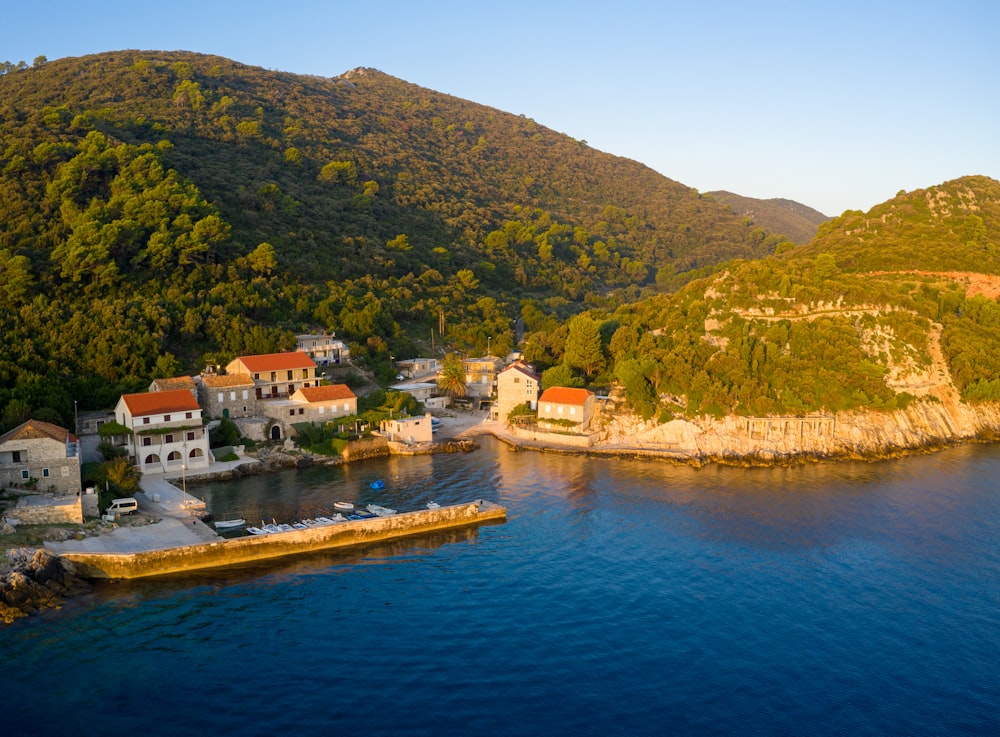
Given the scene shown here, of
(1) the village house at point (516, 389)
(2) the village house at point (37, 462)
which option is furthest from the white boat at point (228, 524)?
(1) the village house at point (516, 389)

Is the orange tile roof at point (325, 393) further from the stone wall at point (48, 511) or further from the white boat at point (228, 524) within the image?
the stone wall at point (48, 511)

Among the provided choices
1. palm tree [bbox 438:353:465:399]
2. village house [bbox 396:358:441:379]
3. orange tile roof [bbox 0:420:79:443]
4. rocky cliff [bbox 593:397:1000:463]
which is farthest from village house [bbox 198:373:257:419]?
rocky cliff [bbox 593:397:1000:463]

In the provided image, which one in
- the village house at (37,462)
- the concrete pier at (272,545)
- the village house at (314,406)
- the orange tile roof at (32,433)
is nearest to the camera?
the concrete pier at (272,545)

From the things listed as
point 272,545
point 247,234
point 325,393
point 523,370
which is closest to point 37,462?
point 272,545

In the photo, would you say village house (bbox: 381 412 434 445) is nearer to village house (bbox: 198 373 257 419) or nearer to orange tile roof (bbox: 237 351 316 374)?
orange tile roof (bbox: 237 351 316 374)

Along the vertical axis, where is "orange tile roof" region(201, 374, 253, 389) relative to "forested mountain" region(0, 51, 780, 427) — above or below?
below

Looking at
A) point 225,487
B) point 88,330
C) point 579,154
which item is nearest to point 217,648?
point 225,487
